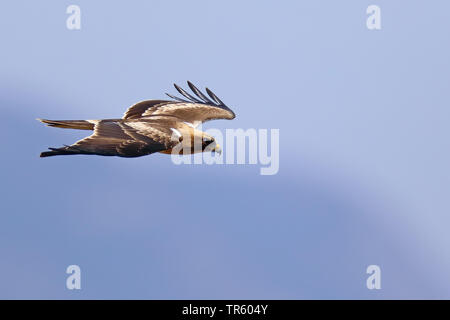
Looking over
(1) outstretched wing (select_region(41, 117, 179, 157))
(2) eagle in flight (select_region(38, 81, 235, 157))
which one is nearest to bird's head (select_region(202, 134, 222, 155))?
(2) eagle in flight (select_region(38, 81, 235, 157))

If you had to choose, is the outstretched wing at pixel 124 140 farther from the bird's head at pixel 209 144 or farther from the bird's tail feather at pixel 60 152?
the bird's head at pixel 209 144

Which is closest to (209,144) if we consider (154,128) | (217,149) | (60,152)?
(217,149)

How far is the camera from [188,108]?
17.0m

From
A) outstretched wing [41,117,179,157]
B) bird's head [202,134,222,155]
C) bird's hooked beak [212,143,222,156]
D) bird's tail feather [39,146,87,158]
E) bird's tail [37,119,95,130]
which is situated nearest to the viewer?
bird's tail feather [39,146,87,158]

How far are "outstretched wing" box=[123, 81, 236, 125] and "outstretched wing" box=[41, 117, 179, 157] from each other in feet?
4.39

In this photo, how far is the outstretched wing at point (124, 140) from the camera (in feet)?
42.5

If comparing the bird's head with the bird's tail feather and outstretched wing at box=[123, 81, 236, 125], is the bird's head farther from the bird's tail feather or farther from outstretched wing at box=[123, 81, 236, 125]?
the bird's tail feather

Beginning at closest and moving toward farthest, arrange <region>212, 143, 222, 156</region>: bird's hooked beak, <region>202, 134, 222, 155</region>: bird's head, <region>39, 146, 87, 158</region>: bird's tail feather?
<region>39, 146, 87, 158</region>: bird's tail feather
<region>202, 134, 222, 155</region>: bird's head
<region>212, 143, 222, 156</region>: bird's hooked beak

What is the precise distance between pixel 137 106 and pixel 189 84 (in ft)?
5.07

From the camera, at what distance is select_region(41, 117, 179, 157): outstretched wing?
42.5ft

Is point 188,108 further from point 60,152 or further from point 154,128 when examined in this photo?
point 60,152

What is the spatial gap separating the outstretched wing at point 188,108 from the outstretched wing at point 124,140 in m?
1.34

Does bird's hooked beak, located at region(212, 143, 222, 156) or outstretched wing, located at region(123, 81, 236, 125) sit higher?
outstretched wing, located at region(123, 81, 236, 125)
